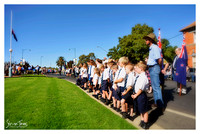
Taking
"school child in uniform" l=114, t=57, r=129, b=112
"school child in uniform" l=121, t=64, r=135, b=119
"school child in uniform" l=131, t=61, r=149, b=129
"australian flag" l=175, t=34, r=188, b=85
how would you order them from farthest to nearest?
"school child in uniform" l=114, t=57, r=129, b=112 < "school child in uniform" l=121, t=64, r=135, b=119 < "school child in uniform" l=131, t=61, r=149, b=129 < "australian flag" l=175, t=34, r=188, b=85

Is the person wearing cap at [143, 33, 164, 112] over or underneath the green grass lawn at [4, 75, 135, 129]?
over

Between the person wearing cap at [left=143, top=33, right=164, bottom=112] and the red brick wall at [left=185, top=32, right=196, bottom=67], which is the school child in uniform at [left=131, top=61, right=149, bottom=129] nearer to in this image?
the person wearing cap at [left=143, top=33, right=164, bottom=112]

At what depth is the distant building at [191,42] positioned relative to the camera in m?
2.08

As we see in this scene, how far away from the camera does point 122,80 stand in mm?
3287

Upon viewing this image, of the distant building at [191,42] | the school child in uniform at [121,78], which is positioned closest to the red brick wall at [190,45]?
the distant building at [191,42]

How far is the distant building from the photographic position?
2079 millimetres

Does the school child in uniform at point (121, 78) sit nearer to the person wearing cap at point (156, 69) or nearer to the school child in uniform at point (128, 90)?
the school child in uniform at point (128, 90)

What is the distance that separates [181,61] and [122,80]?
53.7 inches

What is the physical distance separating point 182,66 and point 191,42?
439 millimetres

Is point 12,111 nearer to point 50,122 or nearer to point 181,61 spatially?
point 50,122

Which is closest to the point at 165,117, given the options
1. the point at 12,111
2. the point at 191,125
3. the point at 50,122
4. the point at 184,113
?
the point at 184,113

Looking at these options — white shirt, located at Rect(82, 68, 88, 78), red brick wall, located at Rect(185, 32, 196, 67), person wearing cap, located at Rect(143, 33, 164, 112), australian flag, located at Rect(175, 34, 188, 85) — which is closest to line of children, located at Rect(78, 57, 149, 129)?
person wearing cap, located at Rect(143, 33, 164, 112)

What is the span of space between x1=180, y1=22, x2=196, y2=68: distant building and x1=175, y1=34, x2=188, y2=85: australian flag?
2.8 inches

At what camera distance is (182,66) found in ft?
7.60
